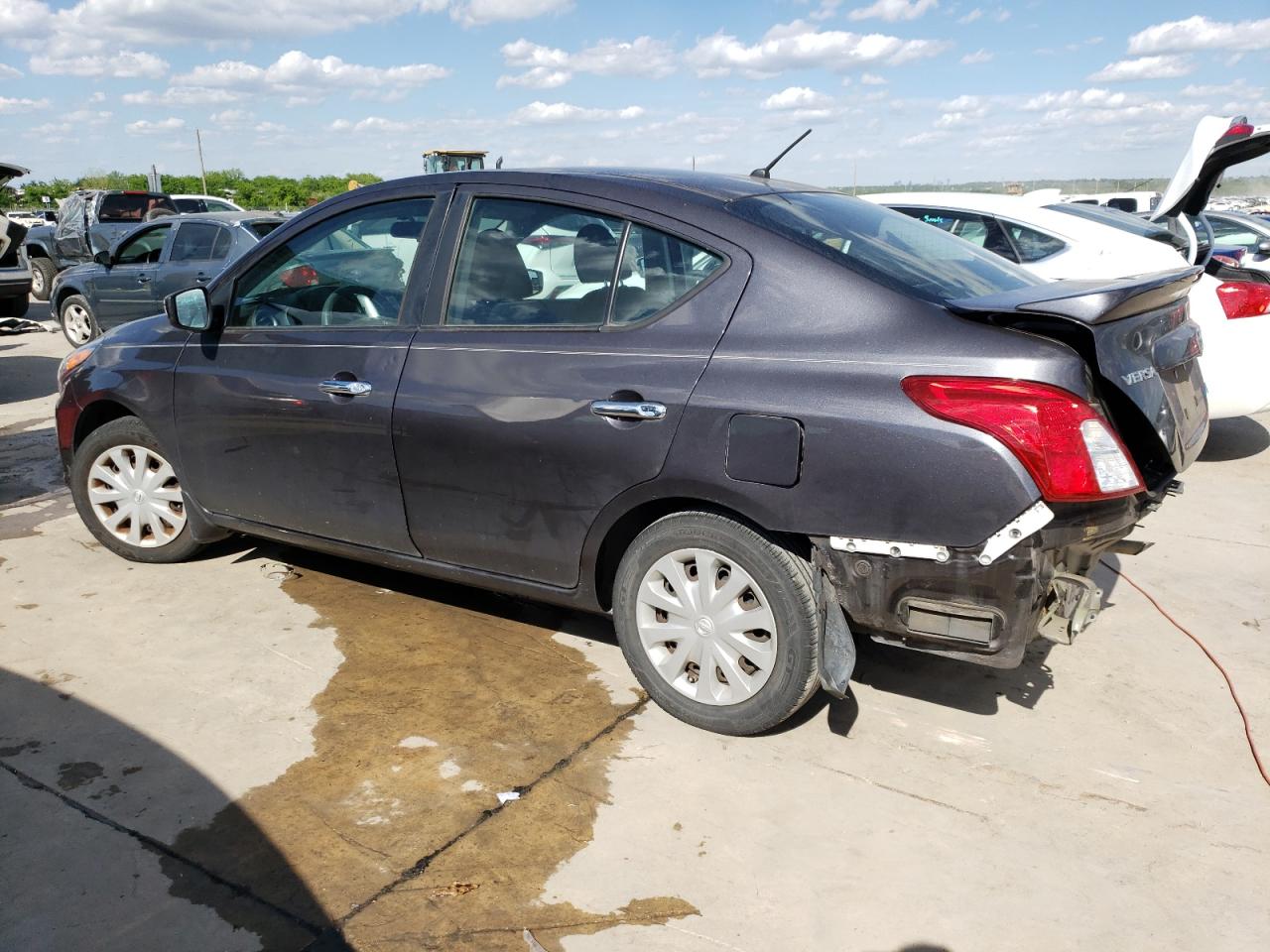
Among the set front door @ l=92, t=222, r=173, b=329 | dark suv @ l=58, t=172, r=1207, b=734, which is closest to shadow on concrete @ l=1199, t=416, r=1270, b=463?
dark suv @ l=58, t=172, r=1207, b=734

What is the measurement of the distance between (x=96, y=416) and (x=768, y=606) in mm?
3424

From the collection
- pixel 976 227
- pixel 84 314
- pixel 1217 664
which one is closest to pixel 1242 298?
pixel 976 227

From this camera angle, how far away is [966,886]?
2.70 m

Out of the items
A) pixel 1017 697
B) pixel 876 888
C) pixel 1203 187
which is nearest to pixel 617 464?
pixel 876 888

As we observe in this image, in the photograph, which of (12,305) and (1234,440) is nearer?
(1234,440)

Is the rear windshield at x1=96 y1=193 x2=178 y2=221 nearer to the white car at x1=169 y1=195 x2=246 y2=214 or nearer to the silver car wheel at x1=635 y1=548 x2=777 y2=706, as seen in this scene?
the white car at x1=169 y1=195 x2=246 y2=214

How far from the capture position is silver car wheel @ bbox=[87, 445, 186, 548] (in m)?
4.78

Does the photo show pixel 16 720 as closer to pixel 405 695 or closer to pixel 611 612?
pixel 405 695

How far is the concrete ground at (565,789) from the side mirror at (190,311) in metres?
1.17

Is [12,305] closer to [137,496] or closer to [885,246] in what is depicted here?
[137,496]

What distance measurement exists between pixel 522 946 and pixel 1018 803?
1509 mm

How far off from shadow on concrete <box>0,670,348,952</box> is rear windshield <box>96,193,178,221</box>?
1562cm

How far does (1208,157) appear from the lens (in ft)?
21.3

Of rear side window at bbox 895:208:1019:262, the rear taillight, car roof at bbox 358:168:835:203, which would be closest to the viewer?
the rear taillight
